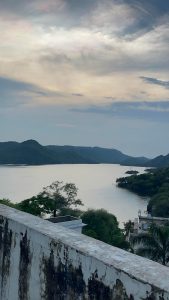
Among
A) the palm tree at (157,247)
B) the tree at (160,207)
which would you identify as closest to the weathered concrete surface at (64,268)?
the palm tree at (157,247)

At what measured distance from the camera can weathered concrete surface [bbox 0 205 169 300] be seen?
3445mm

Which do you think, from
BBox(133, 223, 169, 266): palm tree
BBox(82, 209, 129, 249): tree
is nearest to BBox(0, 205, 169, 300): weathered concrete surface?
BBox(133, 223, 169, 266): palm tree

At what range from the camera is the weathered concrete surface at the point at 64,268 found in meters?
3.45

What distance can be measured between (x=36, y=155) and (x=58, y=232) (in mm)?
184767

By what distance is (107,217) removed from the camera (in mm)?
30859

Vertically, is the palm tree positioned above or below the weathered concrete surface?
below

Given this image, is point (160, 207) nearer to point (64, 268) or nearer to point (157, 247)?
point (157, 247)

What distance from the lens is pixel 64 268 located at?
413 cm

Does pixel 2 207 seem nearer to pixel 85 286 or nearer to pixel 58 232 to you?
pixel 58 232

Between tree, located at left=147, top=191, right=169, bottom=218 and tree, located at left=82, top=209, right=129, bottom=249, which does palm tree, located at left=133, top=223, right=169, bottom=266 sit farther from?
tree, located at left=147, top=191, right=169, bottom=218

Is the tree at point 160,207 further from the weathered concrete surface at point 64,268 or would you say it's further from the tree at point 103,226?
the weathered concrete surface at point 64,268

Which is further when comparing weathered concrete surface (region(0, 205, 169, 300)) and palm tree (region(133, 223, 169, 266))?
palm tree (region(133, 223, 169, 266))

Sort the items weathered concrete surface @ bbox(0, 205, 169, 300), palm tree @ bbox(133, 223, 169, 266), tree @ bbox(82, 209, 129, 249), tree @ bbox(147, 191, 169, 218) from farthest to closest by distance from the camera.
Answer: tree @ bbox(147, 191, 169, 218) < tree @ bbox(82, 209, 129, 249) < palm tree @ bbox(133, 223, 169, 266) < weathered concrete surface @ bbox(0, 205, 169, 300)

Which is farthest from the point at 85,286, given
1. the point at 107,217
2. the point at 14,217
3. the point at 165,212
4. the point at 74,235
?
Result: the point at 165,212
